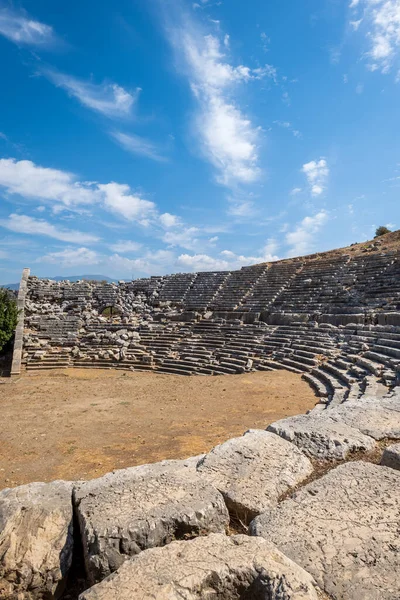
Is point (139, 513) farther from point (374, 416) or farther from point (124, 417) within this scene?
point (124, 417)

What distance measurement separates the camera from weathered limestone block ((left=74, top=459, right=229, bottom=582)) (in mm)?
2121

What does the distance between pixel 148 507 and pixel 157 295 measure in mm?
24757

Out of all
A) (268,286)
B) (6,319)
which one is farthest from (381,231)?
(6,319)

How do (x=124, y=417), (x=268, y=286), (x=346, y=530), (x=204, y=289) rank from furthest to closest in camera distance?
(x=204, y=289), (x=268, y=286), (x=124, y=417), (x=346, y=530)

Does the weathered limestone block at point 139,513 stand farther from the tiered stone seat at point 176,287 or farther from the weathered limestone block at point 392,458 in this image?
the tiered stone seat at point 176,287

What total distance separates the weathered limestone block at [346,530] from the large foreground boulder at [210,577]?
182 mm

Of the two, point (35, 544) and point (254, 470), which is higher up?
point (254, 470)

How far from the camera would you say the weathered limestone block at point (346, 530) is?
1773 mm

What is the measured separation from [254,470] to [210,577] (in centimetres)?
129

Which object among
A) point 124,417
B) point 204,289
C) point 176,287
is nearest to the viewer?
point 124,417

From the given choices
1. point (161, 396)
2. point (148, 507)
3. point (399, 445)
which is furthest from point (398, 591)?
point (161, 396)

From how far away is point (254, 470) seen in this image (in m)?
2.98

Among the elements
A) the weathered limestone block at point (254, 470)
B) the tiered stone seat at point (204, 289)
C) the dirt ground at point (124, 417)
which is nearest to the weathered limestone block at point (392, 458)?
the weathered limestone block at point (254, 470)

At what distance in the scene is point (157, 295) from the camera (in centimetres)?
2692
